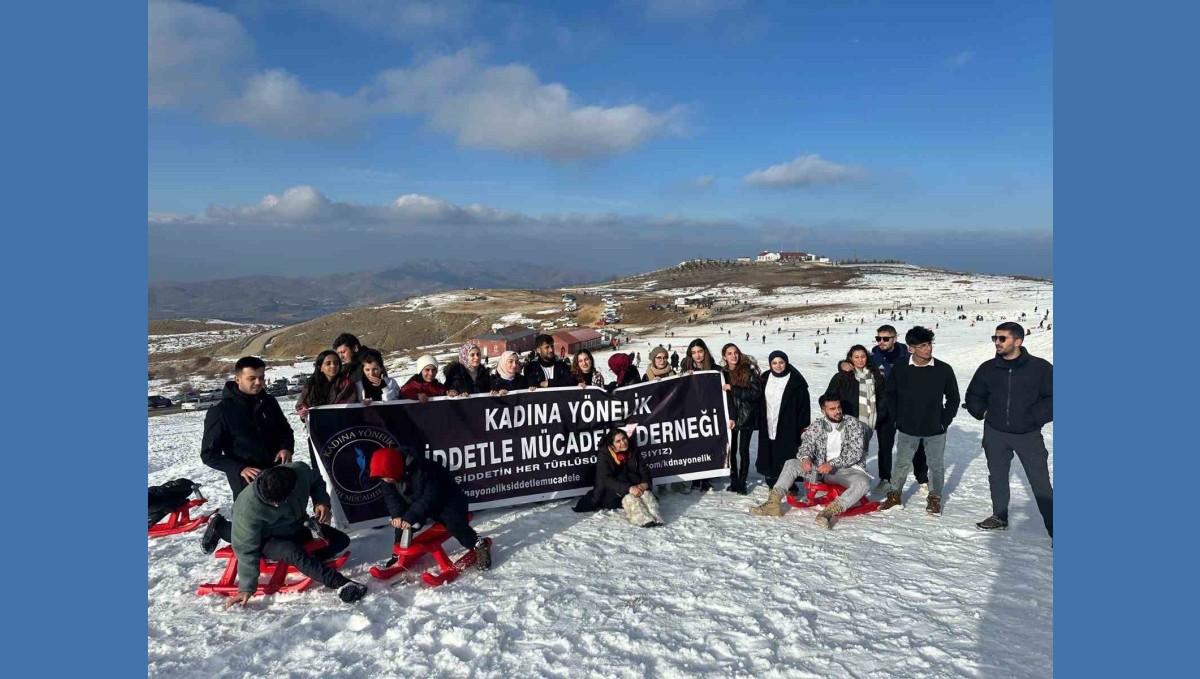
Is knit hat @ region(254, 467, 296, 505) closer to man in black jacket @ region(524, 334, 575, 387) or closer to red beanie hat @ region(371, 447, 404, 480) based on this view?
red beanie hat @ region(371, 447, 404, 480)

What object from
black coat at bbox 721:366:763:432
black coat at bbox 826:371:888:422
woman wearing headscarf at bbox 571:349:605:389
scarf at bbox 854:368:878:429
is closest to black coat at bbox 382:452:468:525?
woman wearing headscarf at bbox 571:349:605:389

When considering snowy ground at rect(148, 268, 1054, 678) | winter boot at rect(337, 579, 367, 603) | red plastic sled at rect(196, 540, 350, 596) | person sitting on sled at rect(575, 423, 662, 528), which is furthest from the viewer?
person sitting on sled at rect(575, 423, 662, 528)

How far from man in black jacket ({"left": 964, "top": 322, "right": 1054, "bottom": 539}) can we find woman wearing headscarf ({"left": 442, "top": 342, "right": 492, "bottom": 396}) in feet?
18.0

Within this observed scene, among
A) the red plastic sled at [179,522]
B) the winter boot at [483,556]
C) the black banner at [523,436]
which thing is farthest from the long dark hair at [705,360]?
the red plastic sled at [179,522]

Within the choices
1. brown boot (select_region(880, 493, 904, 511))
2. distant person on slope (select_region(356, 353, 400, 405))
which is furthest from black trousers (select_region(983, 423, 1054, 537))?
distant person on slope (select_region(356, 353, 400, 405))

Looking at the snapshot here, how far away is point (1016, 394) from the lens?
561cm

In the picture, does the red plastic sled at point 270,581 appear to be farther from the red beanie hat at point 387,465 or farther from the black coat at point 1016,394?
the black coat at point 1016,394

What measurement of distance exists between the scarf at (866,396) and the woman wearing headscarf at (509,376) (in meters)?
4.30

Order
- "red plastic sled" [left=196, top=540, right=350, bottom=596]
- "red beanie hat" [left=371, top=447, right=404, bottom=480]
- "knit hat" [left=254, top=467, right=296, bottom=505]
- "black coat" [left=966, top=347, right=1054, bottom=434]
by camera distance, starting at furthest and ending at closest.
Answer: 1. "black coat" [left=966, top=347, right=1054, bottom=434]
2. "red beanie hat" [left=371, top=447, right=404, bottom=480]
3. "red plastic sled" [left=196, top=540, right=350, bottom=596]
4. "knit hat" [left=254, top=467, right=296, bottom=505]

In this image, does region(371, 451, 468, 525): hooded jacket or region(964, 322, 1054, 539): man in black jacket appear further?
region(964, 322, 1054, 539): man in black jacket

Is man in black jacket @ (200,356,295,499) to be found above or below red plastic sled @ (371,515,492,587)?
above

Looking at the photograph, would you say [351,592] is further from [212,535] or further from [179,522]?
[179,522]

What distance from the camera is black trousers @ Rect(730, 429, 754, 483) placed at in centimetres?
740

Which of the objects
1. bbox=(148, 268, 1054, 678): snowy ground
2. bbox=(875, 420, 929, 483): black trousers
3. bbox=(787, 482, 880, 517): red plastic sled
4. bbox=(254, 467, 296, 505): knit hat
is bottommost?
bbox=(148, 268, 1054, 678): snowy ground
